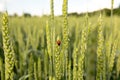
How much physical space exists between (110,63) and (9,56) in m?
0.71

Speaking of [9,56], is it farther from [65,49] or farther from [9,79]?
[65,49]

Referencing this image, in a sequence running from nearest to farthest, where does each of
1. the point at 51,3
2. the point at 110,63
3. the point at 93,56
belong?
the point at 93,56 < the point at 51,3 < the point at 110,63

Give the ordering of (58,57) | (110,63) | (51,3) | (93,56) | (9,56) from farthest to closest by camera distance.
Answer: (110,63)
(51,3)
(93,56)
(58,57)
(9,56)

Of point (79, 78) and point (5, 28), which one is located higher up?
point (5, 28)

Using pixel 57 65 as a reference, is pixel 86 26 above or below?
above

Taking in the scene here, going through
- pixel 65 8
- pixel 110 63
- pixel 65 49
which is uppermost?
pixel 65 8

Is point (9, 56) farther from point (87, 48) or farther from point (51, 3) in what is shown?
point (51, 3)

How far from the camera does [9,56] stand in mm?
688

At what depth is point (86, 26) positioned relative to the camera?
104 centimetres

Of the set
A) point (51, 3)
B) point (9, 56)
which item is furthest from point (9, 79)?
point (51, 3)

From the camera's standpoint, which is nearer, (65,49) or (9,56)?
(9,56)

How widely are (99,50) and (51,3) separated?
0.29 metres

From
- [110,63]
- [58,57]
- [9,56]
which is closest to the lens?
[9,56]

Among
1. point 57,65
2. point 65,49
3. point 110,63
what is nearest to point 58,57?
point 57,65
